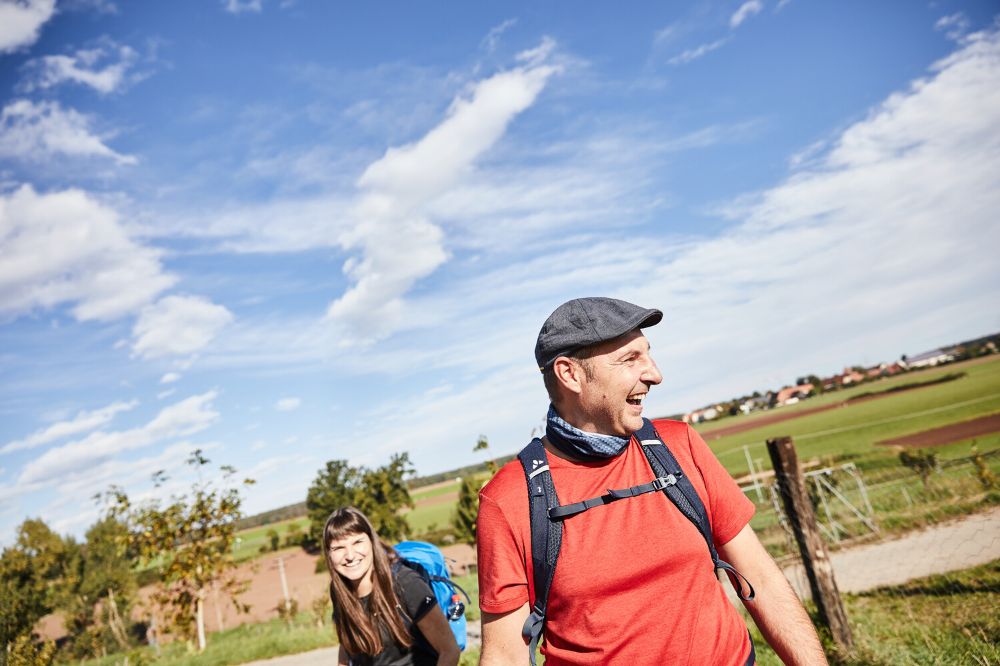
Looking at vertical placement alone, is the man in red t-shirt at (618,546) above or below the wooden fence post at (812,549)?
above

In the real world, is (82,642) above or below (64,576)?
below

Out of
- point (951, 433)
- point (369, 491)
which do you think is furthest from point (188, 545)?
point (951, 433)

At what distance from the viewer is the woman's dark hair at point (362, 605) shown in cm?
333

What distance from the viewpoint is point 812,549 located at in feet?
16.6

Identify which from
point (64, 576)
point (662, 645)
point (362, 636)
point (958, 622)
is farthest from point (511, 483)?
point (64, 576)

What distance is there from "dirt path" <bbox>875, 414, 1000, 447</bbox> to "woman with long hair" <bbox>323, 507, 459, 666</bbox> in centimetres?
4037

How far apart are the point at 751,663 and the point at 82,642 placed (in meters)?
27.2

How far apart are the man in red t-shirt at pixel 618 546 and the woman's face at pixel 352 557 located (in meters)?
1.78

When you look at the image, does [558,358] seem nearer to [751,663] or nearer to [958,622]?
[751,663]

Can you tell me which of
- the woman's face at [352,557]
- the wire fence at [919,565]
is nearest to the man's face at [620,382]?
the woman's face at [352,557]

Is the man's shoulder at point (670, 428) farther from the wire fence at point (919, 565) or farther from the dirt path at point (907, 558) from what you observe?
the dirt path at point (907, 558)

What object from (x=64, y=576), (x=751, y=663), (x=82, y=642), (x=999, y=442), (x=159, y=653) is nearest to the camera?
(x=751, y=663)

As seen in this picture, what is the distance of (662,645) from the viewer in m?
1.76

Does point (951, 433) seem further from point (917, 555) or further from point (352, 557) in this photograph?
point (352, 557)
